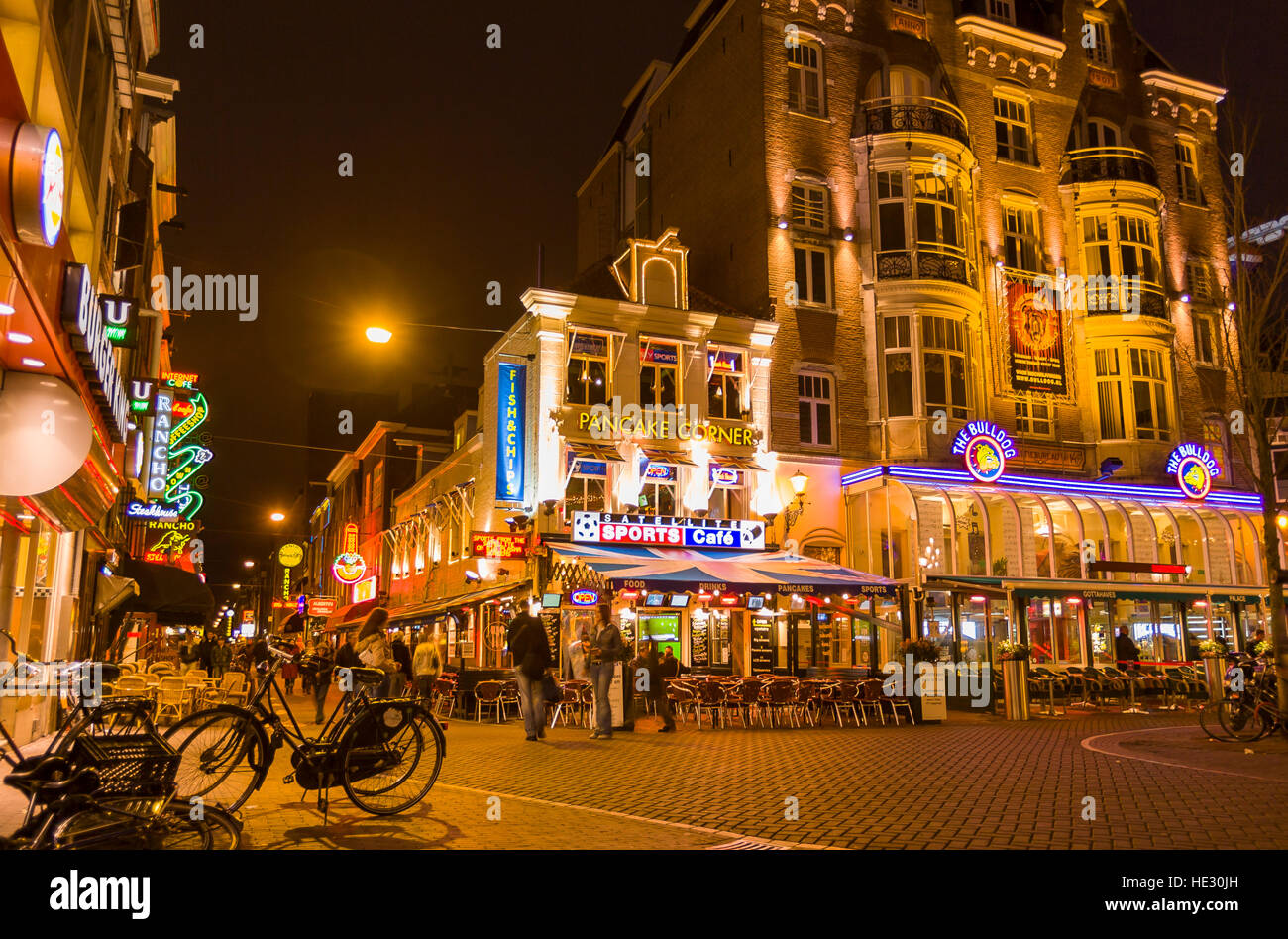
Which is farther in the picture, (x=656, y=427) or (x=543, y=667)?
(x=656, y=427)

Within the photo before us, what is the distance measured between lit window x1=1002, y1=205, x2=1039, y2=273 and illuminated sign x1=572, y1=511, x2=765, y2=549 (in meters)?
12.2

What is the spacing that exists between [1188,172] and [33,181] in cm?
3508

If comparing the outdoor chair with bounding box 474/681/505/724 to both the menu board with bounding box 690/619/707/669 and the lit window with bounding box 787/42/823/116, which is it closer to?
the menu board with bounding box 690/619/707/669

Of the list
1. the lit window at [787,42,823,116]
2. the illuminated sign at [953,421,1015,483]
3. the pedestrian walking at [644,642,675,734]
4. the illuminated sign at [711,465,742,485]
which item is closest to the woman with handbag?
the pedestrian walking at [644,642,675,734]

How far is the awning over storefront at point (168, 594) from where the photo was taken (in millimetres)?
18938

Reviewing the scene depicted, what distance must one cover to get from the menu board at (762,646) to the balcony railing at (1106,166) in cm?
1668

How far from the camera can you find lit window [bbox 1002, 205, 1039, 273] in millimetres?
29047

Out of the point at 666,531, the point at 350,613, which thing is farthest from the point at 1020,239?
the point at 350,613

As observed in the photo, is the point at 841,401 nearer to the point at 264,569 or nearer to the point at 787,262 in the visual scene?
the point at 787,262

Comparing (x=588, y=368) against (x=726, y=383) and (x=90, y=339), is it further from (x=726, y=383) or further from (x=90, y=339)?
(x=90, y=339)

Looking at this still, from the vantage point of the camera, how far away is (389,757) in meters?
7.28
